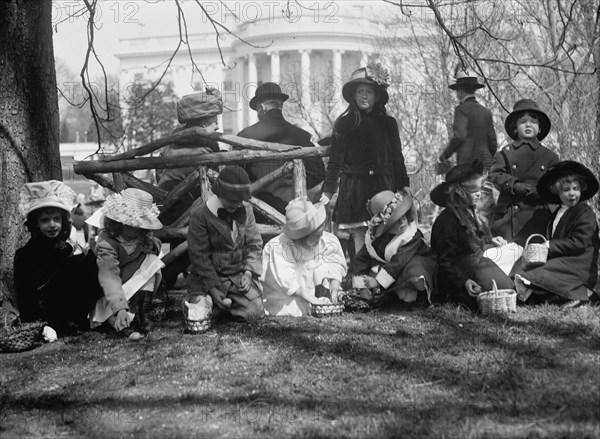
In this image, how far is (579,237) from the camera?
635 cm

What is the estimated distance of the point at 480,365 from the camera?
14.9 ft

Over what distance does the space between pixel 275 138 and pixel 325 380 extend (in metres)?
4.36

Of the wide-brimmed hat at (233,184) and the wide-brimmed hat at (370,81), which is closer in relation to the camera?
the wide-brimmed hat at (233,184)

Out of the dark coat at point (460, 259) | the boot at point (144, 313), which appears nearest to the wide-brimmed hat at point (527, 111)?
the dark coat at point (460, 259)

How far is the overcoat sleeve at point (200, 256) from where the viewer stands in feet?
20.3

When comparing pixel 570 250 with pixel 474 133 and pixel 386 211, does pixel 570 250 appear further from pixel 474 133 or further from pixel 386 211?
pixel 474 133

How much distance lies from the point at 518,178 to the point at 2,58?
471cm

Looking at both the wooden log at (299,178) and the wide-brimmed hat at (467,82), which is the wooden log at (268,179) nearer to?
the wooden log at (299,178)

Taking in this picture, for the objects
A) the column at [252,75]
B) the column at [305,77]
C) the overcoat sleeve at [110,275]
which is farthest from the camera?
the column at [252,75]

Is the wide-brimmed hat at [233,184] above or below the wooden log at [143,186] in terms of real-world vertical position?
above

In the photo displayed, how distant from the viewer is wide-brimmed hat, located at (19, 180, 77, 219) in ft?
19.5

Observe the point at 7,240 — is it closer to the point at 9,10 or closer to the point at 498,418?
the point at 9,10

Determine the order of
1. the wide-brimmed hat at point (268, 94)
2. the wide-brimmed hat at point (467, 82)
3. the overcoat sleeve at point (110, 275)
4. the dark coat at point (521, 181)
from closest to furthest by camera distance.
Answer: the overcoat sleeve at point (110, 275) < the dark coat at point (521, 181) < the wide-brimmed hat at point (467, 82) < the wide-brimmed hat at point (268, 94)

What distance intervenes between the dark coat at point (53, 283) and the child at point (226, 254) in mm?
Answer: 846
